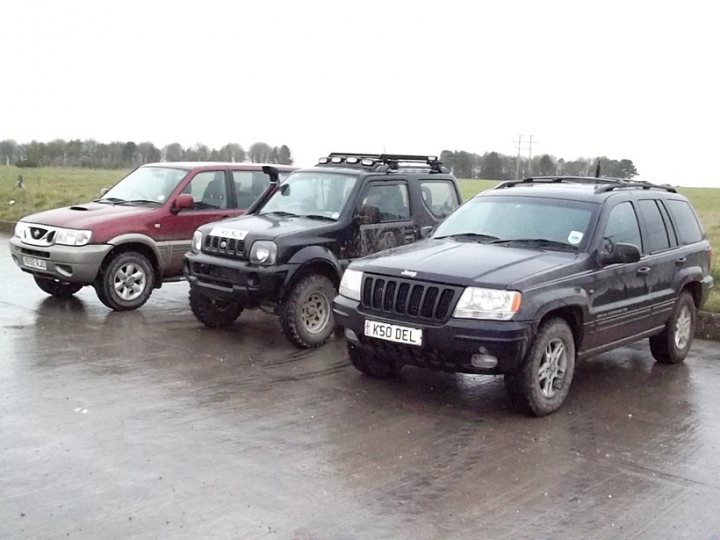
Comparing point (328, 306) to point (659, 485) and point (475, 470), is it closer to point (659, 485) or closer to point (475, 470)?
point (475, 470)

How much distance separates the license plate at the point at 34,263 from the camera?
1041 cm

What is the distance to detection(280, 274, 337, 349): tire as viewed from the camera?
8.59 metres

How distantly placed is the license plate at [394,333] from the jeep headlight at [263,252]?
2.06 meters

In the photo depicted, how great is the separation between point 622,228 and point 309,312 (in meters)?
3.27

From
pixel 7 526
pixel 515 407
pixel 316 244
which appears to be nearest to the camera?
pixel 7 526

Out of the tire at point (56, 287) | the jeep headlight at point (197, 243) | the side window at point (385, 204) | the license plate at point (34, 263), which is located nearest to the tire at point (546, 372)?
the side window at point (385, 204)

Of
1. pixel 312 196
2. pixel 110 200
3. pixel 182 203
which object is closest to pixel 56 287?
pixel 110 200

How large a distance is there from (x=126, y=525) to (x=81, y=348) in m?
4.41

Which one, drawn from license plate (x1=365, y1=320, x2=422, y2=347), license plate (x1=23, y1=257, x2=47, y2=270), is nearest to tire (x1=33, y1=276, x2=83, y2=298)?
license plate (x1=23, y1=257, x2=47, y2=270)

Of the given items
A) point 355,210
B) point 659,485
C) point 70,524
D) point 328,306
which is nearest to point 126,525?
point 70,524

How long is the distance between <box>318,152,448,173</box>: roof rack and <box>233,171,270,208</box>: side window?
1.63 m

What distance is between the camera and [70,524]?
14.1 ft

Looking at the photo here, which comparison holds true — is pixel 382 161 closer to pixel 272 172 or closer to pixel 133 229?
pixel 272 172

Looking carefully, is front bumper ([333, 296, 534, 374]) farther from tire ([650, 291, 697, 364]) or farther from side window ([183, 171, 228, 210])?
side window ([183, 171, 228, 210])
